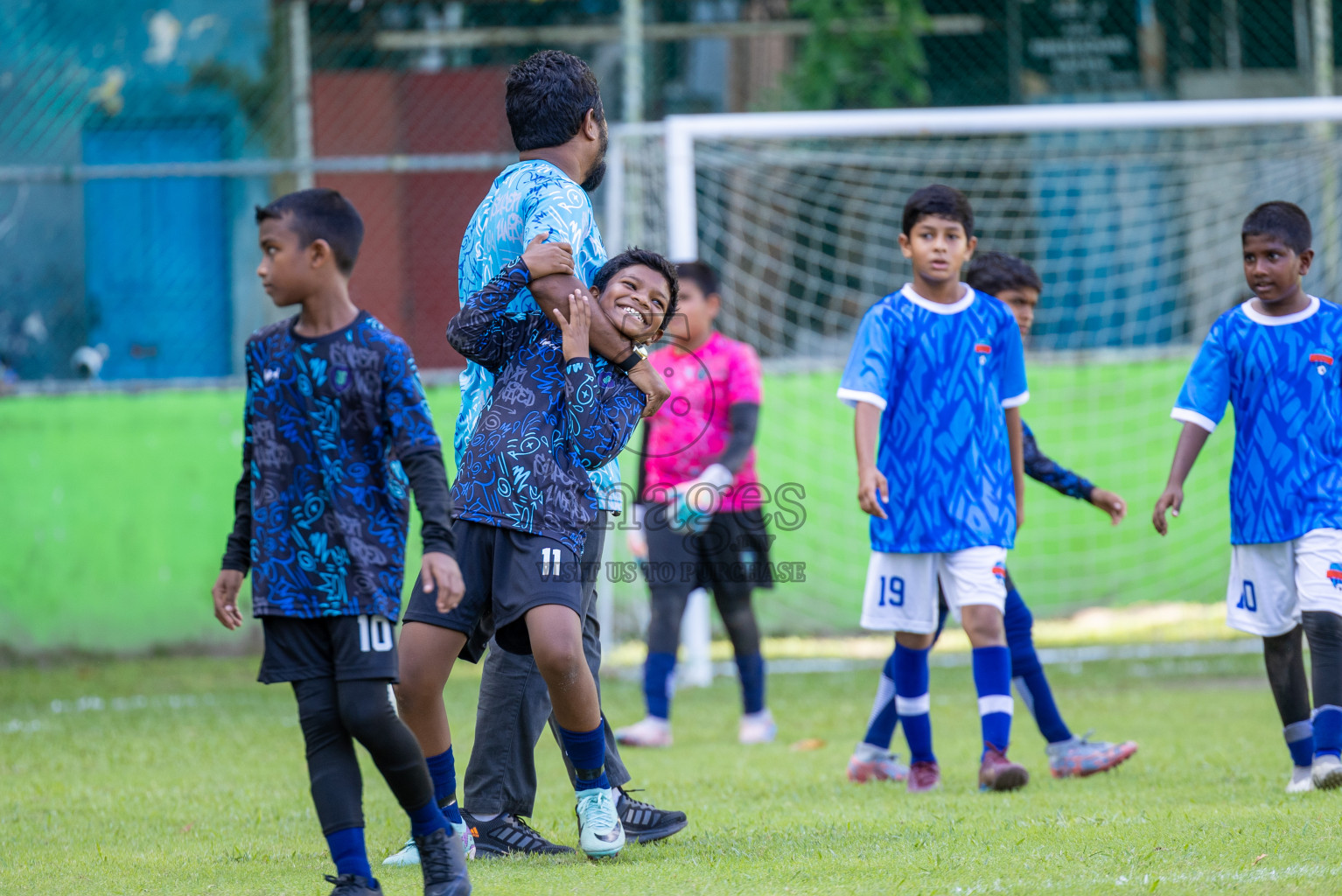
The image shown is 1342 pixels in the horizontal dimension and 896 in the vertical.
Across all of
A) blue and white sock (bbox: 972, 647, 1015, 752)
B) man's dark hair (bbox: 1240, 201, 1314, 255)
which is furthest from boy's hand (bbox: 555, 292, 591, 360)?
man's dark hair (bbox: 1240, 201, 1314, 255)

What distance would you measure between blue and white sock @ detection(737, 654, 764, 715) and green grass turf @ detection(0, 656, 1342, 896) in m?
0.20

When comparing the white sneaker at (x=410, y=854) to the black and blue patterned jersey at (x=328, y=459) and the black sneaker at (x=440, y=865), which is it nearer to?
the black sneaker at (x=440, y=865)

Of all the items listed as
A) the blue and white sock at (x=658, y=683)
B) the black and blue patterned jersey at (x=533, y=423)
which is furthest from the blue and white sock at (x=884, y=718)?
the black and blue patterned jersey at (x=533, y=423)

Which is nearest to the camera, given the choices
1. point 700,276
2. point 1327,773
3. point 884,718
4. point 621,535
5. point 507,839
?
point 507,839

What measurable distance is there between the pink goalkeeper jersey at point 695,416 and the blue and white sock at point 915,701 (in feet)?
5.32

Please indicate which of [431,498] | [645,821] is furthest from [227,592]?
[645,821]

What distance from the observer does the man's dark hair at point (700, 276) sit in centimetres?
604

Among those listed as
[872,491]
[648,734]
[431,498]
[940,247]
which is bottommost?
[648,734]

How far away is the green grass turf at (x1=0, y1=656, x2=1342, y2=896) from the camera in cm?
321

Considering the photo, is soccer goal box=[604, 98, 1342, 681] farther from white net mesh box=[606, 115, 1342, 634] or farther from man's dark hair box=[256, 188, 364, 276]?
man's dark hair box=[256, 188, 364, 276]

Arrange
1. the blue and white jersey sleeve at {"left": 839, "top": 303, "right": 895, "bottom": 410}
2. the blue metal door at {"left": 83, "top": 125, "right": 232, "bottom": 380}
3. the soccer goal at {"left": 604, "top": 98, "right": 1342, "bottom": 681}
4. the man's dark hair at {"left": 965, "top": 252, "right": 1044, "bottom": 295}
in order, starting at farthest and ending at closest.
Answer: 1. the blue metal door at {"left": 83, "top": 125, "right": 232, "bottom": 380}
2. the soccer goal at {"left": 604, "top": 98, "right": 1342, "bottom": 681}
3. the man's dark hair at {"left": 965, "top": 252, "right": 1044, "bottom": 295}
4. the blue and white jersey sleeve at {"left": 839, "top": 303, "right": 895, "bottom": 410}

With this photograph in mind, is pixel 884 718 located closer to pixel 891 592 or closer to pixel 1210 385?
pixel 891 592

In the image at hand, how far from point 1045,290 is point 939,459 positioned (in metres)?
6.52

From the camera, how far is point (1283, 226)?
436cm
